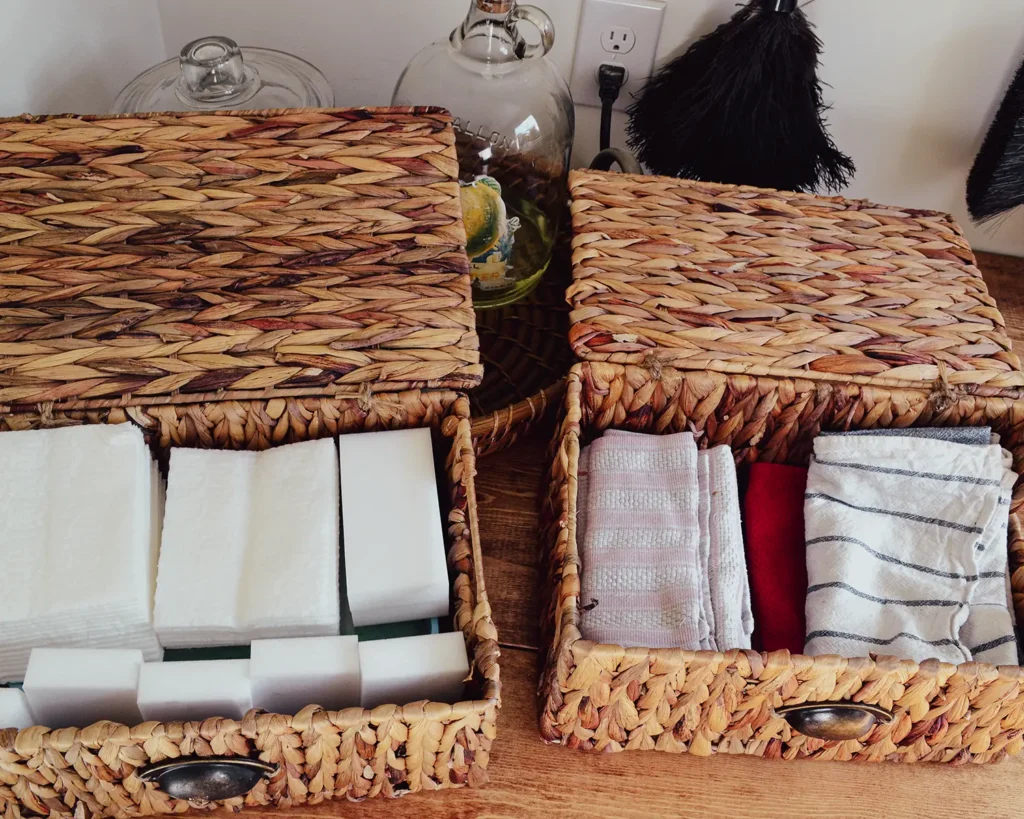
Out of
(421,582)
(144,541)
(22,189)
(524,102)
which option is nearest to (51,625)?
(144,541)

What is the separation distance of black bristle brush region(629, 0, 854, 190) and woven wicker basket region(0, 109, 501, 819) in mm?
306

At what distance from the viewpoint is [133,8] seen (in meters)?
1.10

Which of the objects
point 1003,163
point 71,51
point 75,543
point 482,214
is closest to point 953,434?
point 1003,163

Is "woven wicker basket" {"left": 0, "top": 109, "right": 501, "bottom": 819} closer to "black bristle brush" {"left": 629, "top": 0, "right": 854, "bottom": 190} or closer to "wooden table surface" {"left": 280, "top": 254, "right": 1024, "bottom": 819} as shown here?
"wooden table surface" {"left": 280, "top": 254, "right": 1024, "bottom": 819}

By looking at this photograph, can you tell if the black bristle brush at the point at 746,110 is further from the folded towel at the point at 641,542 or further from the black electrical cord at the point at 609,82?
the folded towel at the point at 641,542

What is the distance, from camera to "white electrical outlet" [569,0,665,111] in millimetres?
1065

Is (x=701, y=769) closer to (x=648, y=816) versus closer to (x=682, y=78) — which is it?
(x=648, y=816)

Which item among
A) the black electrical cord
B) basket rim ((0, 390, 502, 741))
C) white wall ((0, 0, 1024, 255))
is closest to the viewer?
basket rim ((0, 390, 502, 741))

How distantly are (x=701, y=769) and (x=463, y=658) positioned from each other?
0.27 metres

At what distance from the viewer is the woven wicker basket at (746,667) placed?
0.67 m

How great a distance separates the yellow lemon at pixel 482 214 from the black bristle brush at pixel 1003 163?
1.87 feet

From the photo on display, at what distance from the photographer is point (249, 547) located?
28.0 inches

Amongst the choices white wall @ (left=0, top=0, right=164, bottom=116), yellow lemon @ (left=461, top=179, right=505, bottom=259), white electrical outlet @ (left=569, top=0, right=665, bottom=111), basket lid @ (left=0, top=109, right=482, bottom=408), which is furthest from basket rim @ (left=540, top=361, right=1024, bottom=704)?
white wall @ (left=0, top=0, right=164, bottom=116)

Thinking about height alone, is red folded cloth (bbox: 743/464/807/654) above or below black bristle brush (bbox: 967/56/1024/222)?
below
